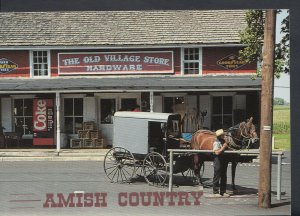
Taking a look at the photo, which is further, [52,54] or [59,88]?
[52,54]

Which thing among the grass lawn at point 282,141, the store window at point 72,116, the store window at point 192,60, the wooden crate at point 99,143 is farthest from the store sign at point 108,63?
the grass lawn at point 282,141

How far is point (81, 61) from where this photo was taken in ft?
35.8

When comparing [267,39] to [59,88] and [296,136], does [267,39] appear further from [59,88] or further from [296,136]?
[59,88]

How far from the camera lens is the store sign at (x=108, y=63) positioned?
34.4ft

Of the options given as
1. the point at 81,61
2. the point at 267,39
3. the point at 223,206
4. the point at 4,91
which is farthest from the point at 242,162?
the point at 4,91

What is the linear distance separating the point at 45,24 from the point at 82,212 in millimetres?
4596

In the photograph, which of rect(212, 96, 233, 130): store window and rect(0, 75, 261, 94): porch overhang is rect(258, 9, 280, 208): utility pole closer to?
rect(0, 75, 261, 94): porch overhang

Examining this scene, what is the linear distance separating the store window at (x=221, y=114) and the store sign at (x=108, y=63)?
1659mm

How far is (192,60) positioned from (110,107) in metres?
3.59

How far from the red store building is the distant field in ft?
1.52

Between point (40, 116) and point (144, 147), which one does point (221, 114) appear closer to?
point (144, 147)

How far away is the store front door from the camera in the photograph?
1023cm

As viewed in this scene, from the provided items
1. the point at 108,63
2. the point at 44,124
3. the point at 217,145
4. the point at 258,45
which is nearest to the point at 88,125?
the point at 44,124

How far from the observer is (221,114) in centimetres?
1022
